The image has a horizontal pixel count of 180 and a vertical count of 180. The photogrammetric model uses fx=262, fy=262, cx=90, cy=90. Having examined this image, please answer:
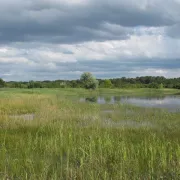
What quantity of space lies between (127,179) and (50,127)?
26.4 ft

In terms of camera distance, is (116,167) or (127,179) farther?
(116,167)

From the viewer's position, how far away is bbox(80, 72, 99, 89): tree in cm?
9438

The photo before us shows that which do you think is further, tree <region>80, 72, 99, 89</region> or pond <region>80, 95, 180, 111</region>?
tree <region>80, 72, 99, 89</region>

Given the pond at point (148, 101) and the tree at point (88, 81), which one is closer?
the pond at point (148, 101)

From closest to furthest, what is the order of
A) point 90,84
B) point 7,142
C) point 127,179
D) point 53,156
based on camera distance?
point 127,179 < point 53,156 < point 7,142 < point 90,84

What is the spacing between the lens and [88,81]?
95.2 m

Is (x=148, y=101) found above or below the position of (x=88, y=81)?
below

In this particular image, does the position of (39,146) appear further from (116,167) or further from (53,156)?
(116,167)

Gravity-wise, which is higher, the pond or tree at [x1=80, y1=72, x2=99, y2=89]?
tree at [x1=80, y1=72, x2=99, y2=89]

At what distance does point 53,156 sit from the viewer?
7852mm

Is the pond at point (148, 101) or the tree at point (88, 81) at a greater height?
the tree at point (88, 81)

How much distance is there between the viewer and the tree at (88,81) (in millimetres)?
94375

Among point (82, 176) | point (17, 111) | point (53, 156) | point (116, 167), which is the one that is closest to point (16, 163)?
point (53, 156)

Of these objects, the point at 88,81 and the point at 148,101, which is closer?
the point at 148,101
